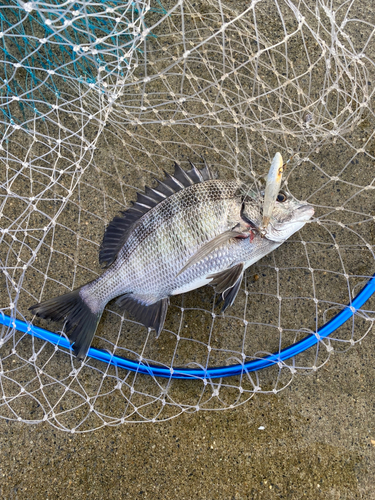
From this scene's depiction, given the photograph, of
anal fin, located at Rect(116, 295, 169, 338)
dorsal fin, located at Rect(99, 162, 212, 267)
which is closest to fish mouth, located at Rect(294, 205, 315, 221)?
dorsal fin, located at Rect(99, 162, 212, 267)

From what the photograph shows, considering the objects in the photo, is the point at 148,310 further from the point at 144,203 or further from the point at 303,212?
the point at 303,212

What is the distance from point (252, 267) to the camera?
209cm

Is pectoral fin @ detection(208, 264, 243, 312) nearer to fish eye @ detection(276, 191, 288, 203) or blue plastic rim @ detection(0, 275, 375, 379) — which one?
fish eye @ detection(276, 191, 288, 203)

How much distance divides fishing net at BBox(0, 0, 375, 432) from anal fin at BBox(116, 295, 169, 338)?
19 cm

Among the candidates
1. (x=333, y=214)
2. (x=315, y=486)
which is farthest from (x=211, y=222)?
(x=315, y=486)

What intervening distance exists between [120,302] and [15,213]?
36.8 inches

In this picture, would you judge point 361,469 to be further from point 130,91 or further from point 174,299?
point 130,91

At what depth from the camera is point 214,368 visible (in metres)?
2.00

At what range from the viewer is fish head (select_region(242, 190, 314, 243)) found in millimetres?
1772

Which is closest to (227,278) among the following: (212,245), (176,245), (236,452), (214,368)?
(212,245)

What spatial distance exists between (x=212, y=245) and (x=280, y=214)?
15.5 inches

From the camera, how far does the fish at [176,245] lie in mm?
1775

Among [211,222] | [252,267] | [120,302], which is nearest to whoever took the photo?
[211,222]

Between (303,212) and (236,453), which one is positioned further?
(236,453)
